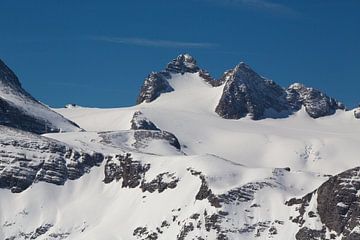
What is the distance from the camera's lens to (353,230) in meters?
178

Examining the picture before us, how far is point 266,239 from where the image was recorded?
186375mm

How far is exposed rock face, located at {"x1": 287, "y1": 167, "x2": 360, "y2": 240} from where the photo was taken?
181 meters

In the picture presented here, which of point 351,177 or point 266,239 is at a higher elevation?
point 351,177

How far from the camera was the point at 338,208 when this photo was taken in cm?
18288

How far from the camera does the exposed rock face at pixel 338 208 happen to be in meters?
181

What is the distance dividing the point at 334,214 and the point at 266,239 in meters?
13.0

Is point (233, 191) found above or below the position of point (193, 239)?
above

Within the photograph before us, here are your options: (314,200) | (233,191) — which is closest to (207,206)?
(233,191)

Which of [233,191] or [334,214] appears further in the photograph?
[233,191]

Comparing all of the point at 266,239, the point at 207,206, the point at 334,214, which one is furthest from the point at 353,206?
the point at 207,206

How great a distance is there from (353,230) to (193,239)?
2942 cm

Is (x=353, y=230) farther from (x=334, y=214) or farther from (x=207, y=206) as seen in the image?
(x=207, y=206)

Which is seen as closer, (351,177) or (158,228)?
(351,177)

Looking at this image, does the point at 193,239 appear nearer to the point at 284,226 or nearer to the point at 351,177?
the point at 284,226
